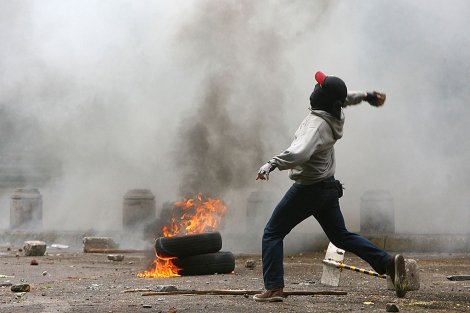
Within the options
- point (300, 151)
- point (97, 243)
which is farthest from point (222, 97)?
point (300, 151)

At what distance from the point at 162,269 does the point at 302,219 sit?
310 cm

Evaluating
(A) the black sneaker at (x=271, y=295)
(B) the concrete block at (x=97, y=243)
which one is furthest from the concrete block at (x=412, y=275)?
(B) the concrete block at (x=97, y=243)

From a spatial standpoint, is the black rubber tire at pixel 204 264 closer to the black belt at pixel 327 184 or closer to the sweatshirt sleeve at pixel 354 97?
the black belt at pixel 327 184

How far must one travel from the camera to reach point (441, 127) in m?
14.0

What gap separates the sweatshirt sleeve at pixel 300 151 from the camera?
16.2 ft

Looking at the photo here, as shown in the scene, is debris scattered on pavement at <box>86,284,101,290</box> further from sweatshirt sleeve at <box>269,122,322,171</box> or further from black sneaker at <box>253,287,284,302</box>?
sweatshirt sleeve at <box>269,122,322,171</box>

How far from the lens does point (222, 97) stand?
42.9 feet

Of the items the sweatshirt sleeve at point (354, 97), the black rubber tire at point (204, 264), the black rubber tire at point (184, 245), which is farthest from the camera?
the black rubber tire at point (204, 264)

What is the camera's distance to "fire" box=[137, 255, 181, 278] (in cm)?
793

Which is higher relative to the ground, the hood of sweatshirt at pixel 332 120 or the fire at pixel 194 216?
the hood of sweatshirt at pixel 332 120

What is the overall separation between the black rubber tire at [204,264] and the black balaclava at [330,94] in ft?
10.2

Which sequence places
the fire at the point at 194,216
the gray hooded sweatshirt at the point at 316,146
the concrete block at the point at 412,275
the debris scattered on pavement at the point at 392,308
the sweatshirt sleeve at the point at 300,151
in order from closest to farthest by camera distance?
the debris scattered on pavement at the point at 392,308
the sweatshirt sleeve at the point at 300,151
the gray hooded sweatshirt at the point at 316,146
the concrete block at the point at 412,275
the fire at the point at 194,216

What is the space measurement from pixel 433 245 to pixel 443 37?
14.7ft

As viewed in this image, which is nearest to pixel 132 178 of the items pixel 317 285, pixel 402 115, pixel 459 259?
pixel 402 115
